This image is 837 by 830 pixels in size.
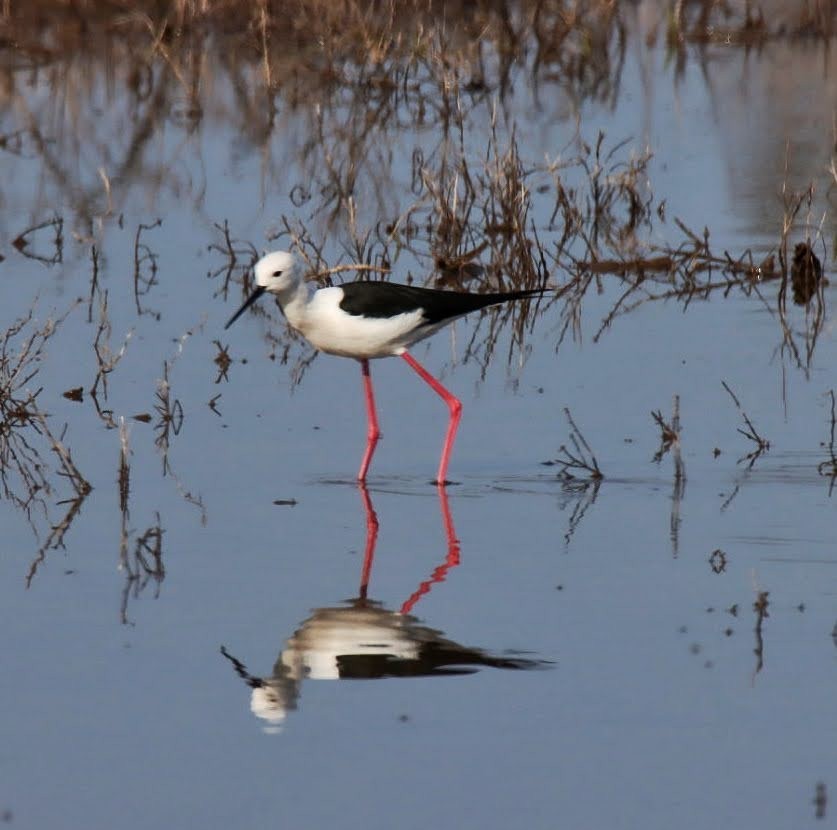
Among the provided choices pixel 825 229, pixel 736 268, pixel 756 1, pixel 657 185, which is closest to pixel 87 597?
pixel 736 268

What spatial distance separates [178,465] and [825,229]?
468 cm

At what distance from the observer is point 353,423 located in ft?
22.1

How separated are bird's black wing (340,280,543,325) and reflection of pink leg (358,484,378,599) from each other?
2.39ft

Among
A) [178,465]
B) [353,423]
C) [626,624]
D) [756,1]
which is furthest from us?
[756,1]

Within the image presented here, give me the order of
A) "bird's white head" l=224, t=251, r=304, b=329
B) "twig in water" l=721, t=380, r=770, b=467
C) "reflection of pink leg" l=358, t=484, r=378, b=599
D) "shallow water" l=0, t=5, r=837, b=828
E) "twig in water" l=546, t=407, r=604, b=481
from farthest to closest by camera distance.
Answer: "bird's white head" l=224, t=251, r=304, b=329
"twig in water" l=721, t=380, r=770, b=467
"twig in water" l=546, t=407, r=604, b=481
"reflection of pink leg" l=358, t=484, r=378, b=599
"shallow water" l=0, t=5, r=837, b=828

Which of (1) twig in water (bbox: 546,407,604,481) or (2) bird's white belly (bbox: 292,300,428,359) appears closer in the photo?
(1) twig in water (bbox: 546,407,604,481)

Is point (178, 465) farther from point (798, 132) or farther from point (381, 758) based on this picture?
point (798, 132)

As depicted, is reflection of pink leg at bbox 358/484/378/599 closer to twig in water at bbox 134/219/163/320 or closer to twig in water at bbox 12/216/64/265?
twig in water at bbox 134/219/163/320

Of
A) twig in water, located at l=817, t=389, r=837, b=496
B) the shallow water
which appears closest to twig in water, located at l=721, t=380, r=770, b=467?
the shallow water

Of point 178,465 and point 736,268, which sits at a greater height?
point 736,268

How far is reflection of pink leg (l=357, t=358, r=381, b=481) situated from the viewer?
238 inches

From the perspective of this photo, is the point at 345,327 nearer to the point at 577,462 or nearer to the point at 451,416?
the point at 451,416

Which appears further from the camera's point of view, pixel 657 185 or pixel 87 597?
pixel 657 185

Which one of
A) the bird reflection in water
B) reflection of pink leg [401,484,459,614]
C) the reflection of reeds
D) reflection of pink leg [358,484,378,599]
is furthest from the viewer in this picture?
the reflection of reeds
